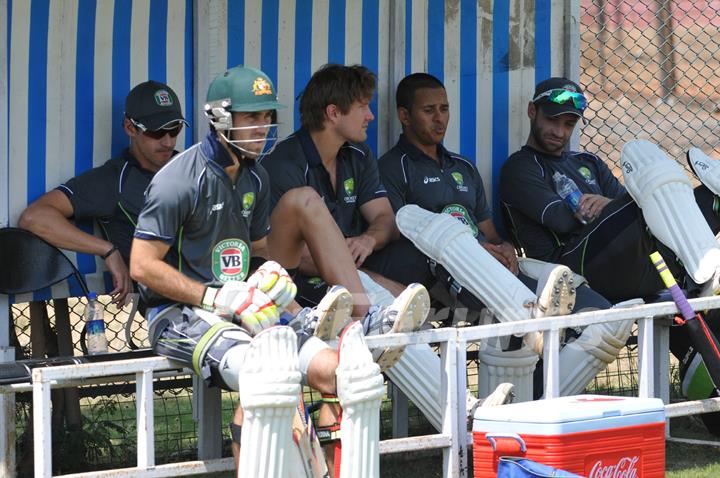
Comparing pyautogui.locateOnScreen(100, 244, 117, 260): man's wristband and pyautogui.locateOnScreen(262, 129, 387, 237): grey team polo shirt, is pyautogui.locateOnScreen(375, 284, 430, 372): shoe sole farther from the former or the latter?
pyautogui.locateOnScreen(100, 244, 117, 260): man's wristband

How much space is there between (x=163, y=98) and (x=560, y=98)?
1957 millimetres

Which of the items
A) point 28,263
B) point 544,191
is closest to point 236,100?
point 28,263

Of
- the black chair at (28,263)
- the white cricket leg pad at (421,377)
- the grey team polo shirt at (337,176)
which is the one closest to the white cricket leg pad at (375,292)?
the white cricket leg pad at (421,377)

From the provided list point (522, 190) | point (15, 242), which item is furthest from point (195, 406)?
point (522, 190)

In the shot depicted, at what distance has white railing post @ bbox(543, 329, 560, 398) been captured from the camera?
486 centimetres

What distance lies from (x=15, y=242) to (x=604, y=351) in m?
2.26

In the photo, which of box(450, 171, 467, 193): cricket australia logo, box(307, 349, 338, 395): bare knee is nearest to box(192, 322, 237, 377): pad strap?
box(307, 349, 338, 395): bare knee

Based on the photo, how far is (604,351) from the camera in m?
5.21

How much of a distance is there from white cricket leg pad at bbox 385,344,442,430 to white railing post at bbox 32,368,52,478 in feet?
4.45

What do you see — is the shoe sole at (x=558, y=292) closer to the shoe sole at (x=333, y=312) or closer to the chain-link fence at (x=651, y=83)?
the shoe sole at (x=333, y=312)

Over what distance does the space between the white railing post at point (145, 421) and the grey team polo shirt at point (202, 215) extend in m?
0.35

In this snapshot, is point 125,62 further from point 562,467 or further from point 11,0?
point 562,467

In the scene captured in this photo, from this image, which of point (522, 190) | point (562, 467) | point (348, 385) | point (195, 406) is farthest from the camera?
point (522, 190)

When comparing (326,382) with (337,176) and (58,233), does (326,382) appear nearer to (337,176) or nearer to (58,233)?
(58,233)
